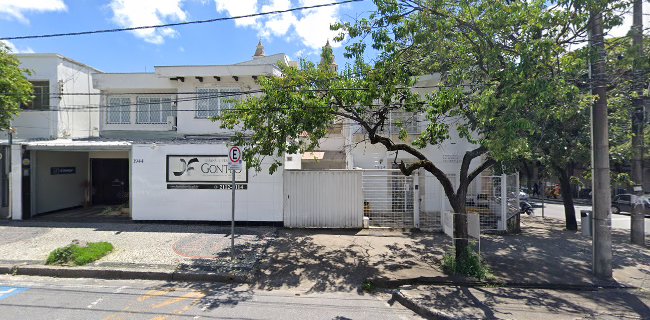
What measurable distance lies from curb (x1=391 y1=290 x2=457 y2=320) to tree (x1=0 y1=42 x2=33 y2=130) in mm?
13500

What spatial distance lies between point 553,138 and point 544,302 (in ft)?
22.6

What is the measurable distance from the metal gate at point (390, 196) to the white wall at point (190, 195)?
3.11m

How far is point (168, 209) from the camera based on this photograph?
1180cm

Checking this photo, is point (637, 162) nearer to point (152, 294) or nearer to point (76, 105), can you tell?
point (152, 294)

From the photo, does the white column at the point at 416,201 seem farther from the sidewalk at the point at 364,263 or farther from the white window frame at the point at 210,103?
the white window frame at the point at 210,103

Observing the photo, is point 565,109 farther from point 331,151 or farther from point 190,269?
point 331,151

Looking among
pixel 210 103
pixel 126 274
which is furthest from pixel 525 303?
pixel 210 103

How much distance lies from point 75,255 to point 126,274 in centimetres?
159

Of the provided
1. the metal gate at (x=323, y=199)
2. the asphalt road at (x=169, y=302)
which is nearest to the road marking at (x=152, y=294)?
the asphalt road at (x=169, y=302)

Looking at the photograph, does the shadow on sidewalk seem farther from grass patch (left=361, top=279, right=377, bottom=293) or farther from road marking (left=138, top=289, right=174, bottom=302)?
road marking (left=138, top=289, right=174, bottom=302)

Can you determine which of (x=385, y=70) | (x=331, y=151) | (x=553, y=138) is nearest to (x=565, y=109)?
(x=385, y=70)

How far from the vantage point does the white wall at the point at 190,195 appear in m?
11.6

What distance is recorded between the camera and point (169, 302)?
5.77 metres

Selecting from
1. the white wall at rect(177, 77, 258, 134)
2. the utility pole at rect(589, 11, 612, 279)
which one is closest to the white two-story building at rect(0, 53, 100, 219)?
the white wall at rect(177, 77, 258, 134)
